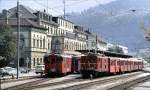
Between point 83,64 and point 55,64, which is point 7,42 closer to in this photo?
point 55,64

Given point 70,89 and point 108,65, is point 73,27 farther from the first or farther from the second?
point 70,89

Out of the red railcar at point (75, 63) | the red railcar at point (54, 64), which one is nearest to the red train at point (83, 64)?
the red railcar at point (54, 64)

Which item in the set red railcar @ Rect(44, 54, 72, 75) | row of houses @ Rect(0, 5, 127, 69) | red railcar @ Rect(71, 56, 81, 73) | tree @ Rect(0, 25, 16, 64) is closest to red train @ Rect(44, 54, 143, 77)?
red railcar @ Rect(44, 54, 72, 75)

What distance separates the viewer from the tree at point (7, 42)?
8212 centimetres

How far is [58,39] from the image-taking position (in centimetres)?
12219

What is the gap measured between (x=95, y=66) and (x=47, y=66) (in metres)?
5.85

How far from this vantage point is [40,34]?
368 feet

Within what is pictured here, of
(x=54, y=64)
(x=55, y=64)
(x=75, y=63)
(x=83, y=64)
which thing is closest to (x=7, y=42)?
(x=75, y=63)

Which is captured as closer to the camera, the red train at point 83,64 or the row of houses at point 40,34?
the red train at point 83,64

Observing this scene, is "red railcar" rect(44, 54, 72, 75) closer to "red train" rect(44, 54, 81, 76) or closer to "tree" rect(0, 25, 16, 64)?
"red train" rect(44, 54, 81, 76)

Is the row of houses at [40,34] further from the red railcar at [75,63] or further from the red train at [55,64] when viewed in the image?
the red train at [55,64]

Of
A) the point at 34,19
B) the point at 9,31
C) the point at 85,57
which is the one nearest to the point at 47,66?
the point at 85,57

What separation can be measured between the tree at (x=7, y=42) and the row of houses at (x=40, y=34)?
7258 millimetres

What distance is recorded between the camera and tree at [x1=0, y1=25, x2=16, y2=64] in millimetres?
82125
